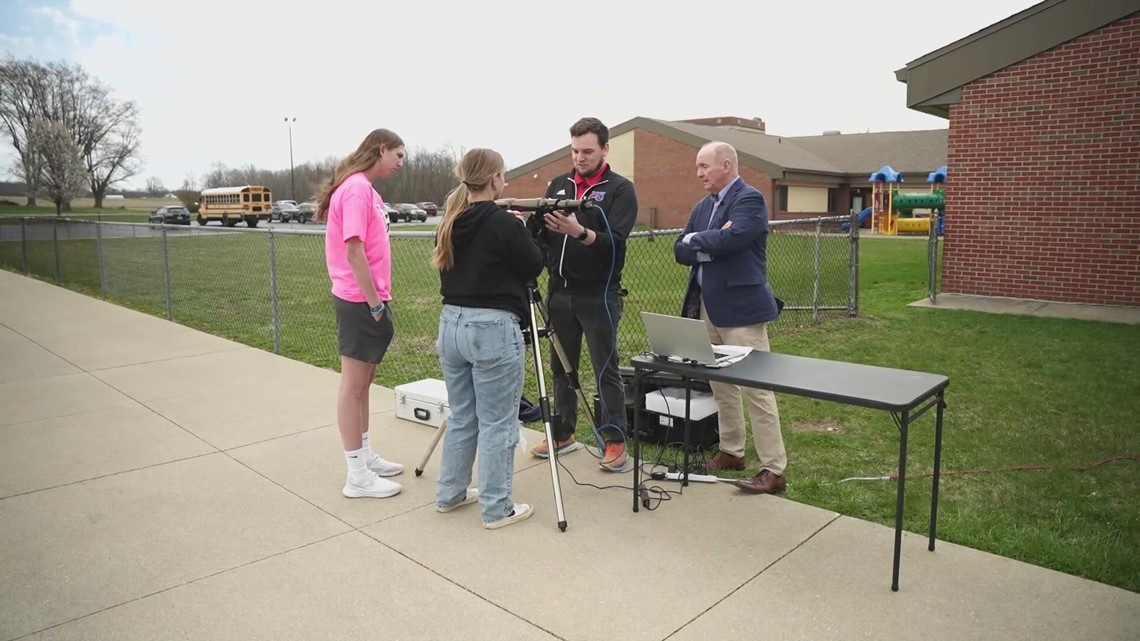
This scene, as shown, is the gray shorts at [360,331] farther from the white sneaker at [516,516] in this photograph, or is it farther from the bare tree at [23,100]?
the bare tree at [23,100]

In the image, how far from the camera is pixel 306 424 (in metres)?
5.74

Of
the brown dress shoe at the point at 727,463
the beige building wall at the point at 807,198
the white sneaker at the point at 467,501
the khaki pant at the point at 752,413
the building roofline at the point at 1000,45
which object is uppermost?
the building roofline at the point at 1000,45

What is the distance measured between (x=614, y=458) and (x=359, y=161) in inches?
87.0

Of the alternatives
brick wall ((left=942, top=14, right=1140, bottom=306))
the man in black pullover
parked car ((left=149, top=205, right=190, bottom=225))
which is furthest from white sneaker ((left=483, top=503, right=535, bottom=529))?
parked car ((left=149, top=205, right=190, bottom=225))

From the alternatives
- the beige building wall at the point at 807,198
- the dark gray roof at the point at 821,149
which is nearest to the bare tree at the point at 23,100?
the dark gray roof at the point at 821,149

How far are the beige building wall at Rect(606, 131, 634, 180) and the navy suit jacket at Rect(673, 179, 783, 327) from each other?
35.6m

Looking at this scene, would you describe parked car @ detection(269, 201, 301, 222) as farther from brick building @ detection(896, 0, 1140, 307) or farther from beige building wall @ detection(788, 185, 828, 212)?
brick building @ detection(896, 0, 1140, 307)

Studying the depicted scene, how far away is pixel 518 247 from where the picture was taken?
12.0 feet

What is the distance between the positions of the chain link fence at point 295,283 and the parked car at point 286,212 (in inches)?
1251

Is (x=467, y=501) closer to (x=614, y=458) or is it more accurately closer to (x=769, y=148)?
(x=614, y=458)

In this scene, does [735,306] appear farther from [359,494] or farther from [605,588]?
[359,494]

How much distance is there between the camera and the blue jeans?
3.70 meters

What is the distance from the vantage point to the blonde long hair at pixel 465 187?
12.0ft

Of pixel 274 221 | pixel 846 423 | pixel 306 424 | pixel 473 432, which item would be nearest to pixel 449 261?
pixel 473 432
